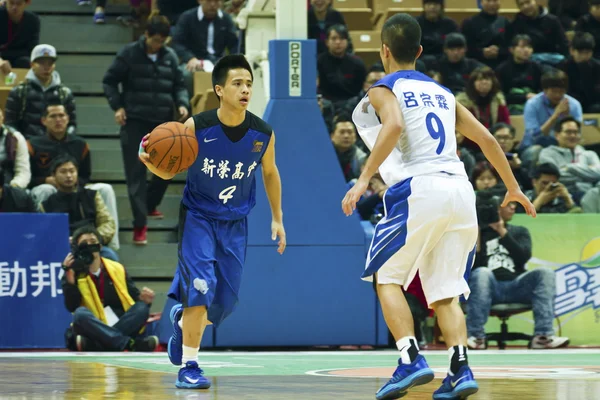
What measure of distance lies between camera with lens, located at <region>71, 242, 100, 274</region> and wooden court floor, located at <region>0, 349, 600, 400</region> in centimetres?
105

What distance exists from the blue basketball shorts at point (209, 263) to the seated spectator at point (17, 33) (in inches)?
335

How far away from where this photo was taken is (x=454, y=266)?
19.7 feet

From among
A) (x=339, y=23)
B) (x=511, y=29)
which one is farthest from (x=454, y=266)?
(x=511, y=29)

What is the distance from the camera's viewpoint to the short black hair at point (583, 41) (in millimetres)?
15586

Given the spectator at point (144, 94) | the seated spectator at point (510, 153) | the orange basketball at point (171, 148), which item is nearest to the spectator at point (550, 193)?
the seated spectator at point (510, 153)

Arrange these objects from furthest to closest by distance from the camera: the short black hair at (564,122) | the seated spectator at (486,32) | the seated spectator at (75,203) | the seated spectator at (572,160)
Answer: the seated spectator at (486,32), the short black hair at (564,122), the seated spectator at (572,160), the seated spectator at (75,203)

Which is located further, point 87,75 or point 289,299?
point 87,75

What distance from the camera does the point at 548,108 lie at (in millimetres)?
14117

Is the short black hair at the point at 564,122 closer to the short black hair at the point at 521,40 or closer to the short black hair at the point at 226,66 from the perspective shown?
the short black hair at the point at 521,40

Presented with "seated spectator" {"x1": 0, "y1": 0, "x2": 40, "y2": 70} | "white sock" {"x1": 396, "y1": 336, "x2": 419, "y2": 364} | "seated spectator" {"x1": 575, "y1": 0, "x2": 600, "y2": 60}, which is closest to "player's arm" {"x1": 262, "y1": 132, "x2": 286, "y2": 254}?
A: "white sock" {"x1": 396, "y1": 336, "x2": 419, "y2": 364}

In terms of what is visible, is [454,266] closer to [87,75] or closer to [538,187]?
[538,187]

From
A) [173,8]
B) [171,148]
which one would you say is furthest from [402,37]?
[173,8]

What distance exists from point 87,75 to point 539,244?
704 cm

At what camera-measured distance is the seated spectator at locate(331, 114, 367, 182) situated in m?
12.7
